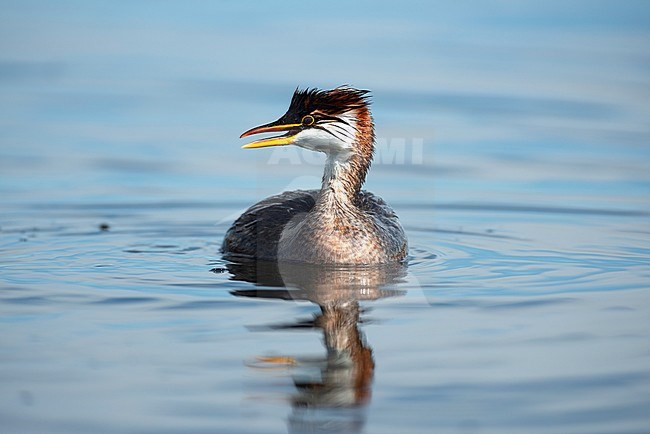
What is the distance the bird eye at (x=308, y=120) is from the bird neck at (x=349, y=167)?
0.54 meters

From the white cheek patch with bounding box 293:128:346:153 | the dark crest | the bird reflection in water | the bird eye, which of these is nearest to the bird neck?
the white cheek patch with bounding box 293:128:346:153

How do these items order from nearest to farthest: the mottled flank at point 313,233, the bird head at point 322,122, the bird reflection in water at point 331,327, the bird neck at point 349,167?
the bird reflection in water at point 331,327 → the bird head at point 322,122 → the mottled flank at point 313,233 → the bird neck at point 349,167

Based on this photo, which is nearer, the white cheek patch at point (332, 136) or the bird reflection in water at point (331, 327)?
the bird reflection in water at point (331, 327)

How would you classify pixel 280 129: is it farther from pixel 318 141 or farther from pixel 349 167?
pixel 349 167

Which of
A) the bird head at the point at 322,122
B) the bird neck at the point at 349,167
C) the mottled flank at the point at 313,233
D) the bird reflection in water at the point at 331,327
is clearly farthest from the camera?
the bird neck at the point at 349,167

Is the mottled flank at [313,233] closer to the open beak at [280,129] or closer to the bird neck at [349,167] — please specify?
the bird neck at [349,167]

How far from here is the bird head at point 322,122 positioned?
11.5 meters

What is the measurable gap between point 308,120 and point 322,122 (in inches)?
6.1

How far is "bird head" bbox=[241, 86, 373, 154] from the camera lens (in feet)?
37.7

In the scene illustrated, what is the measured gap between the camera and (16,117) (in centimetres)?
1862

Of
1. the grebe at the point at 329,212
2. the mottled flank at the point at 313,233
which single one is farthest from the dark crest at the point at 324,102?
the mottled flank at the point at 313,233

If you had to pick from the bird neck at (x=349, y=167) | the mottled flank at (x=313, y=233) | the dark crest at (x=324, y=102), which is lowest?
the mottled flank at (x=313, y=233)

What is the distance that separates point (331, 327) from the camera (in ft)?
30.2

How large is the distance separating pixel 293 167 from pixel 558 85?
7.22m
